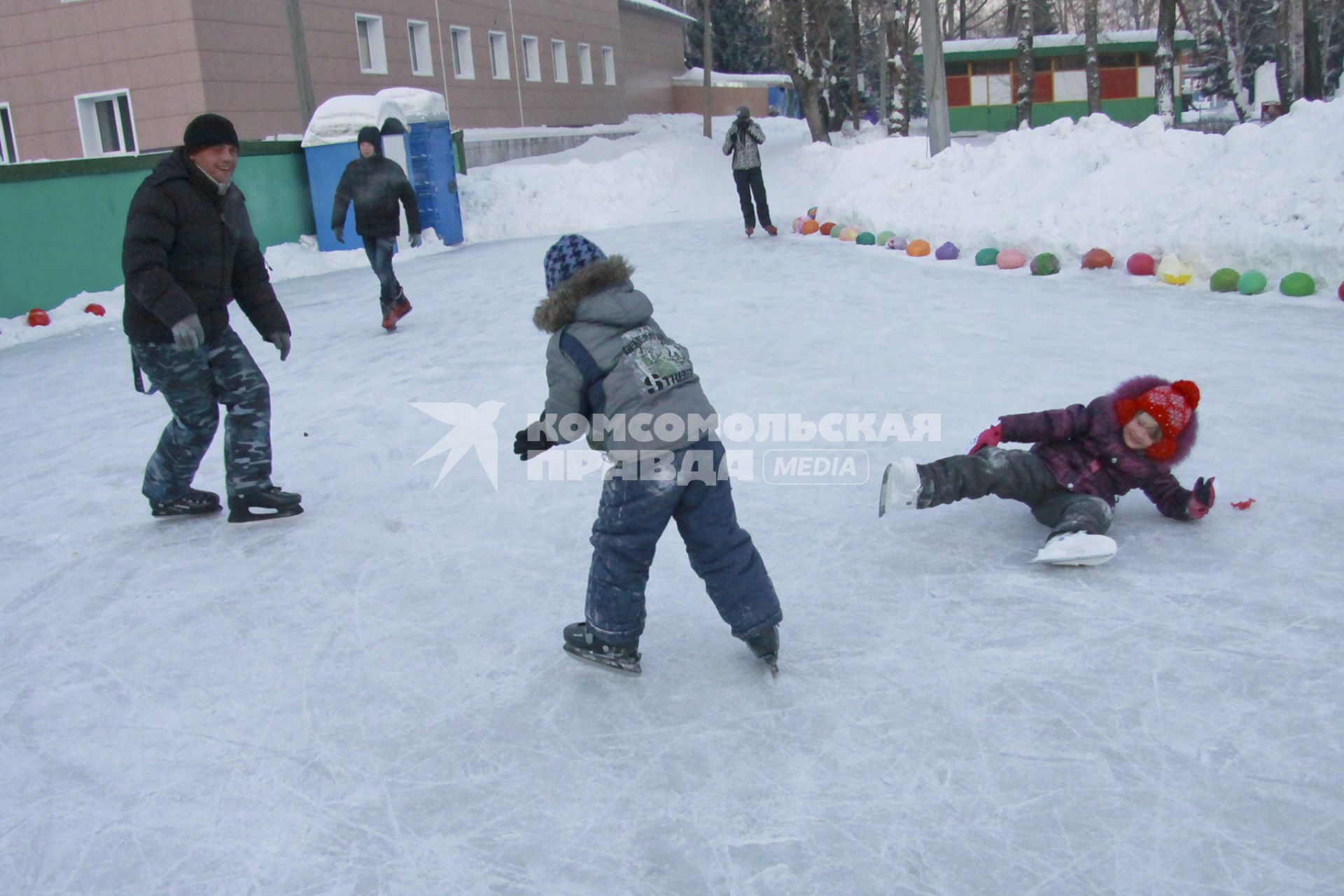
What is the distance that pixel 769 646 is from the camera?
9.37ft

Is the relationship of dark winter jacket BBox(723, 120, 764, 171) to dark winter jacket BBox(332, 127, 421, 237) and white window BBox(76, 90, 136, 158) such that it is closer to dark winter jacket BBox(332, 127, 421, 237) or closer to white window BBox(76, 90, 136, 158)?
dark winter jacket BBox(332, 127, 421, 237)

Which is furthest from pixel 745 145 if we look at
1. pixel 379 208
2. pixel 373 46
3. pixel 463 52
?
pixel 463 52

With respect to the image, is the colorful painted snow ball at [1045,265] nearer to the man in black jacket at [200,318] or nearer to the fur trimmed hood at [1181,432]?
the fur trimmed hood at [1181,432]

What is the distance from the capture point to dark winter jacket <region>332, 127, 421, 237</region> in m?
8.09

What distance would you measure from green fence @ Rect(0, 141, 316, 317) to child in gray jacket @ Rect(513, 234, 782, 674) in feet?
28.4

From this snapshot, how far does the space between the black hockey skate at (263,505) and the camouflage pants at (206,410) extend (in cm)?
3

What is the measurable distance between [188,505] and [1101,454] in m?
3.53

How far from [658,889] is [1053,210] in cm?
841

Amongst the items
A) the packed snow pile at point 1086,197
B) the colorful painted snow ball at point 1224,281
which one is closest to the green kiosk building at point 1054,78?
the packed snow pile at point 1086,197

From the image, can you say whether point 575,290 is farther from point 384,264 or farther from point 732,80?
→ point 732,80

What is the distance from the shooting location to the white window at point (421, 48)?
2142 cm

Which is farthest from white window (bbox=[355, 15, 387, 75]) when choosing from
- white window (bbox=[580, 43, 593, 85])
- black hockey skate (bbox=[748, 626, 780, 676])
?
black hockey skate (bbox=[748, 626, 780, 676])

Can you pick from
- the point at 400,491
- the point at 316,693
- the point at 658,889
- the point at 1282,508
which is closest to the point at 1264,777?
the point at 658,889

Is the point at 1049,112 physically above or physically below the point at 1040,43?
below
